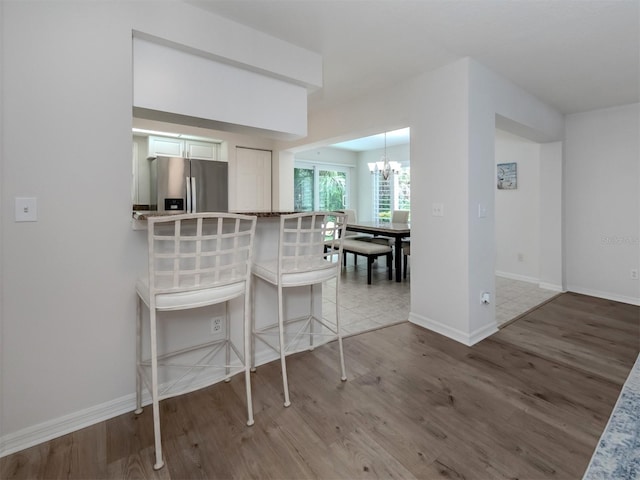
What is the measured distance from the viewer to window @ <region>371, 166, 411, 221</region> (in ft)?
23.8

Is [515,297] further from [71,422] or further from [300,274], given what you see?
[71,422]

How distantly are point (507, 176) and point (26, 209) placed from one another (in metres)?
5.53

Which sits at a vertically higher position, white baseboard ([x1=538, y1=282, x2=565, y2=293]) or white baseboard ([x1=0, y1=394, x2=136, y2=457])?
white baseboard ([x1=538, y1=282, x2=565, y2=293])

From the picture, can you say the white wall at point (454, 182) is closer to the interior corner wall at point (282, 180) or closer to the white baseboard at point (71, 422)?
the white baseboard at point (71, 422)

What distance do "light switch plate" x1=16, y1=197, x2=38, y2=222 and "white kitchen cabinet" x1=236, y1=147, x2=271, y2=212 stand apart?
332cm

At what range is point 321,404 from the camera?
1.86m

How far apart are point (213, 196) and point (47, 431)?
3.19 meters

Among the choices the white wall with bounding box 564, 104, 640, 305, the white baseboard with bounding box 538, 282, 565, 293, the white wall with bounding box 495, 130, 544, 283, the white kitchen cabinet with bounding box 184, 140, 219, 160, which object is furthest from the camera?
the white wall with bounding box 495, 130, 544, 283

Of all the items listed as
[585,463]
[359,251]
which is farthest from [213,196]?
[585,463]

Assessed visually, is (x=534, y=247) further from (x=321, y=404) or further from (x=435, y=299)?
(x=321, y=404)

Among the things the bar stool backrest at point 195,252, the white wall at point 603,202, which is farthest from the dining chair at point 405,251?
the bar stool backrest at point 195,252

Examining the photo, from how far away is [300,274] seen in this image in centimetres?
199

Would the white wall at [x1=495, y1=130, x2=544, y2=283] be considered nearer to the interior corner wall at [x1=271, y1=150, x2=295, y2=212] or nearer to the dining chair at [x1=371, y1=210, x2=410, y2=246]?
the dining chair at [x1=371, y1=210, x2=410, y2=246]

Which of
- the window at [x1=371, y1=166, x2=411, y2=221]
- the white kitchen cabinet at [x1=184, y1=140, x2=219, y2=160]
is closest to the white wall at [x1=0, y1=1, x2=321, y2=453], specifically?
the white kitchen cabinet at [x1=184, y1=140, x2=219, y2=160]
